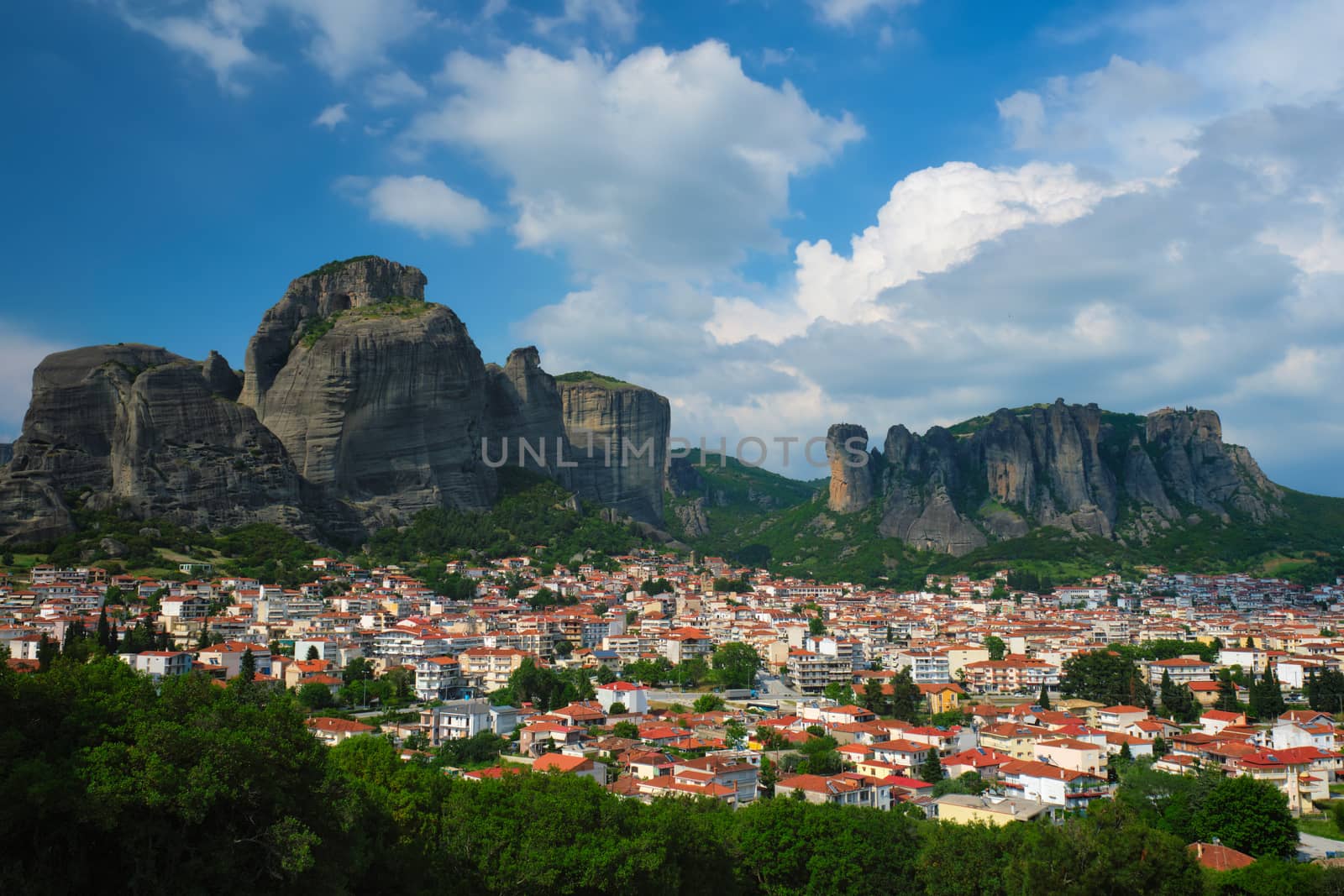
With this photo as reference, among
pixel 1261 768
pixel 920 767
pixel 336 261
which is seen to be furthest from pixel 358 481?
pixel 1261 768

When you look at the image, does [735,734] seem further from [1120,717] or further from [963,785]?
[1120,717]

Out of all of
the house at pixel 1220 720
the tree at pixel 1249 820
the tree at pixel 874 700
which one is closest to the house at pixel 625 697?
the tree at pixel 874 700

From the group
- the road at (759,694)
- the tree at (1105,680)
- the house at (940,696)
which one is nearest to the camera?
the road at (759,694)

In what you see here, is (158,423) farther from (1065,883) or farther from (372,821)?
(1065,883)

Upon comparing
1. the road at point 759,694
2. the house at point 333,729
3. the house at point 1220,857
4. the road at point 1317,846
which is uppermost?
the house at point 333,729

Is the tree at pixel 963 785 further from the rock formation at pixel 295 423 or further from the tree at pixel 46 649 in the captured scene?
the rock formation at pixel 295 423

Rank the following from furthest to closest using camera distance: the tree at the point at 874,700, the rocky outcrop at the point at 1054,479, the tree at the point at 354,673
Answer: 1. the rocky outcrop at the point at 1054,479
2. the tree at the point at 354,673
3. the tree at the point at 874,700

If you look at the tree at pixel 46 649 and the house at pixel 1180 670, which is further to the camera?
the house at pixel 1180 670

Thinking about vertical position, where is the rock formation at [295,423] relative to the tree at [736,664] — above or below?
above
